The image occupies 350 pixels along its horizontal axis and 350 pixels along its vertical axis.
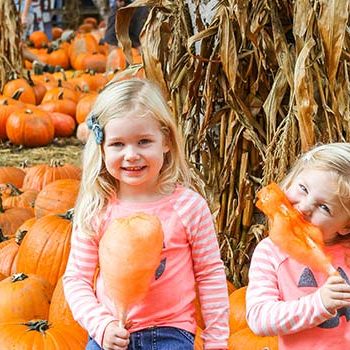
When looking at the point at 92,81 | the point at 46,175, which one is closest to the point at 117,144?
the point at 46,175

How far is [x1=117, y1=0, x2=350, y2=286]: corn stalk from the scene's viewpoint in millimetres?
3375

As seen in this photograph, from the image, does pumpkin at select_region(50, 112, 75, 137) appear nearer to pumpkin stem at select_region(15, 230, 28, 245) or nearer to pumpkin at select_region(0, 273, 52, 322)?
pumpkin stem at select_region(15, 230, 28, 245)

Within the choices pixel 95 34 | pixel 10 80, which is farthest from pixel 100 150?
pixel 95 34

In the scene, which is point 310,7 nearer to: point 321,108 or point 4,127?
point 321,108

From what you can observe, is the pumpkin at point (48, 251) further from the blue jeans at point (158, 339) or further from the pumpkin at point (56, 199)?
the blue jeans at point (158, 339)

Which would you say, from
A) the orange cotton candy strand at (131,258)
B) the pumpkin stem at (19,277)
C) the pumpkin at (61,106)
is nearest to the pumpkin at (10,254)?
the pumpkin stem at (19,277)

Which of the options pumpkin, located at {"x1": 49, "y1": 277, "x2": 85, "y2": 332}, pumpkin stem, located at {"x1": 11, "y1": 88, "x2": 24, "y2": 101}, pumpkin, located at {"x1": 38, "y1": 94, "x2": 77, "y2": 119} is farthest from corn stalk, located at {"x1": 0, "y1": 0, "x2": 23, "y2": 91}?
pumpkin, located at {"x1": 49, "y1": 277, "x2": 85, "y2": 332}

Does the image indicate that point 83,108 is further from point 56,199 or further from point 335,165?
point 335,165

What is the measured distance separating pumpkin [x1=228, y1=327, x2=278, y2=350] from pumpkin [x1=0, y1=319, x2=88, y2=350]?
57 cm

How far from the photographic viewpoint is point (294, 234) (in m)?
2.34

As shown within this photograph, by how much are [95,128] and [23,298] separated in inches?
50.0

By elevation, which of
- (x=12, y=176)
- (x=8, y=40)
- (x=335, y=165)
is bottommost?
(x=12, y=176)

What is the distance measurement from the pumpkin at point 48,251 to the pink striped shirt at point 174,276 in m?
1.35

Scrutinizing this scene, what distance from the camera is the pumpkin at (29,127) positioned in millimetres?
8266
